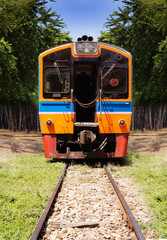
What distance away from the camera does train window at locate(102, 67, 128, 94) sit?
8141 millimetres

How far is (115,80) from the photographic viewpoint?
818cm

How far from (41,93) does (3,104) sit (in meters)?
13.7

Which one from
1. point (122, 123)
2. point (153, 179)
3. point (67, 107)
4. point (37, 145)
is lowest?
point (37, 145)

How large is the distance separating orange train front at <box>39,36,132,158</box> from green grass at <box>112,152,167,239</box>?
0.87 metres

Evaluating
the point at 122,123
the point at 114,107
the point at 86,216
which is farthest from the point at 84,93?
the point at 86,216

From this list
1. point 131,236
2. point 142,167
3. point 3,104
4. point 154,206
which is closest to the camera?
point 131,236

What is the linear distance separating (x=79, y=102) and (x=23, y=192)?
3.64m

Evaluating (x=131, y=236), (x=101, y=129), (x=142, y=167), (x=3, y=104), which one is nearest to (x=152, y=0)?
(x=101, y=129)

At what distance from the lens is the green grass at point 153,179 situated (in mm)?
4115

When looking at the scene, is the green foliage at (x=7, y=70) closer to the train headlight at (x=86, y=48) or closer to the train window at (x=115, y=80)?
the train headlight at (x=86, y=48)

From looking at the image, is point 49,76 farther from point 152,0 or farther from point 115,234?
point 152,0

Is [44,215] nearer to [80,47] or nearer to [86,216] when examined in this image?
[86,216]

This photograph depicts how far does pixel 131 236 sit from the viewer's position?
11.6 ft

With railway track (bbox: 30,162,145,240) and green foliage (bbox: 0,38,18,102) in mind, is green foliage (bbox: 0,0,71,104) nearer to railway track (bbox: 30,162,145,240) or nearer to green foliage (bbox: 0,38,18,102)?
green foliage (bbox: 0,38,18,102)
